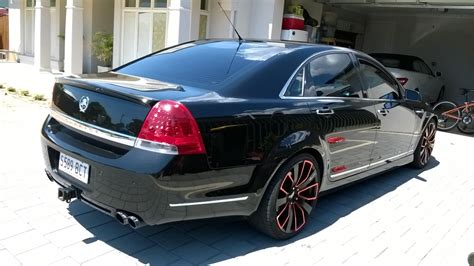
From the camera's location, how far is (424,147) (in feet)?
19.9

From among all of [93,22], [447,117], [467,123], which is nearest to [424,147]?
[467,123]

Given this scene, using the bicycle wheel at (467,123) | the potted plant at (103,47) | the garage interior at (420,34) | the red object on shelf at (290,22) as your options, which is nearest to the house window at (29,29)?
the potted plant at (103,47)

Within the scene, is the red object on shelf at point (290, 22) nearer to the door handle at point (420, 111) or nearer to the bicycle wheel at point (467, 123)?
the bicycle wheel at point (467, 123)

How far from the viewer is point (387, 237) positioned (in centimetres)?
375

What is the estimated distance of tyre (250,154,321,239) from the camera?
3281 millimetres

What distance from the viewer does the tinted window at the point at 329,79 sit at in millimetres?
3609

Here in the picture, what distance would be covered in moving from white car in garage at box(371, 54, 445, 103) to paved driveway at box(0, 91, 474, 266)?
25.5ft

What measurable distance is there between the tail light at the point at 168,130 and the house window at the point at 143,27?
9843mm

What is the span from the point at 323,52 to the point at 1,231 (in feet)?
9.88

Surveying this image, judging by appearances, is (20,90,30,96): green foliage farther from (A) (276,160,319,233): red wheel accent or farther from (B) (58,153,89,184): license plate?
(A) (276,160,319,233): red wheel accent

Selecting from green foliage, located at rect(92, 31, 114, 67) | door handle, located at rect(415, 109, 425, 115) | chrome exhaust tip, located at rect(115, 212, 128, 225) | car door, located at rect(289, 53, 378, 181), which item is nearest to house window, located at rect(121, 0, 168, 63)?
green foliage, located at rect(92, 31, 114, 67)

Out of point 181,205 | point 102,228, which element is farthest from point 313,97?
point 102,228

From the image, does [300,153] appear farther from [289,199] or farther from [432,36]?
[432,36]

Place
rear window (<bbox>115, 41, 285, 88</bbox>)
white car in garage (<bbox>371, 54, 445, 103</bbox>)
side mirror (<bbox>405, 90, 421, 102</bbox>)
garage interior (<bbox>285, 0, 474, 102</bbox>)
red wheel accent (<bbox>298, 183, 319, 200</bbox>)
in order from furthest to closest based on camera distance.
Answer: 1. garage interior (<bbox>285, 0, 474, 102</bbox>)
2. white car in garage (<bbox>371, 54, 445, 103</bbox>)
3. side mirror (<bbox>405, 90, 421, 102</bbox>)
4. red wheel accent (<bbox>298, 183, 319, 200</bbox>)
5. rear window (<bbox>115, 41, 285, 88</bbox>)
